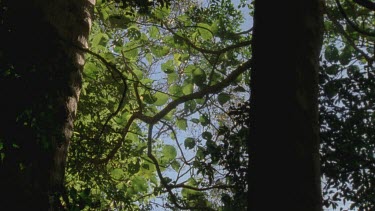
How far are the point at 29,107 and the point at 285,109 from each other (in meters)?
1.29

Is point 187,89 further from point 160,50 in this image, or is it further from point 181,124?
point 160,50

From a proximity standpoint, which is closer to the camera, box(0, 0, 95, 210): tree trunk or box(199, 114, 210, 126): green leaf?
box(0, 0, 95, 210): tree trunk

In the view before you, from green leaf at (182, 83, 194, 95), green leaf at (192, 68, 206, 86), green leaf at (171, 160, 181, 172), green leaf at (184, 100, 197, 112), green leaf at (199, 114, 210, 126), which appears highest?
green leaf at (192, 68, 206, 86)

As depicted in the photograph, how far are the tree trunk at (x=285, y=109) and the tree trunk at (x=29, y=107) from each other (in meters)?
1.14

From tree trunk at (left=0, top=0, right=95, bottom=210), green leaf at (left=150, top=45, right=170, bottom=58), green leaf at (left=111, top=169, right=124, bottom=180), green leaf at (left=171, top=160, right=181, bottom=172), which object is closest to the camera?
tree trunk at (left=0, top=0, right=95, bottom=210)

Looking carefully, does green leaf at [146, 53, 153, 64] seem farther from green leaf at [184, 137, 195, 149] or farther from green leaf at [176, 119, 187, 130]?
green leaf at [184, 137, 195, 149]

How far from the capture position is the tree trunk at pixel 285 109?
1.62m

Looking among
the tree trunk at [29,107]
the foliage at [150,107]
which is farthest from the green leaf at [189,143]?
the tree trunk at [29,107]

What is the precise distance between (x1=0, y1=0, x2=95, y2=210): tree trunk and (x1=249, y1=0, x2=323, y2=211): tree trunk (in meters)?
1.14

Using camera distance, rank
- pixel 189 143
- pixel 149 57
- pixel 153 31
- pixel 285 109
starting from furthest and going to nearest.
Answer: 1. pixel 149 57
2. pixel 153 31
3. pixel 189 143
4. pixel 285 109

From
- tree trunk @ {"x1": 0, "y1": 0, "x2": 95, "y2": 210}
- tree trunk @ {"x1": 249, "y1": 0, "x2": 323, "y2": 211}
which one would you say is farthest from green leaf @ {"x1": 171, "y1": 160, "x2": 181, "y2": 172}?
tree trunk @ {"x1": 249, "y1": 0, "x2": 323, "y2": 211}

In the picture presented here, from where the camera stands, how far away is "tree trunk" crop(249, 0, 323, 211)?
1.62 m

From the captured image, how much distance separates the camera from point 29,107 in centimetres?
220

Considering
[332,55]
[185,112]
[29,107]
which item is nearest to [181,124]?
[185,112]
